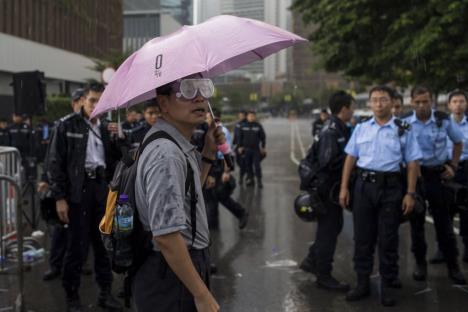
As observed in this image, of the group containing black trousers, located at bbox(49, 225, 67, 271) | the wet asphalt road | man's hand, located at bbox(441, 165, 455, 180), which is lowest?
the wet asphalt road

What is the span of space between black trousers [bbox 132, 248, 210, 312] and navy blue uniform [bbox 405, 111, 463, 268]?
12.9ft

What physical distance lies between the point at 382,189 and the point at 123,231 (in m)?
3.13

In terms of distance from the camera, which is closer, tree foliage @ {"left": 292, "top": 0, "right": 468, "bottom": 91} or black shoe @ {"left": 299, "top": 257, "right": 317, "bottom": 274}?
black shoe @ {"left": 299, "top": 257, "right": 317, "bottom": 274}

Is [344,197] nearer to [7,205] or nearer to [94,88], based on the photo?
[94,88]

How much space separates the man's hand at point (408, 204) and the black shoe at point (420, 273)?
1.09m

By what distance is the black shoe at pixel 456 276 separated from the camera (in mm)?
5441

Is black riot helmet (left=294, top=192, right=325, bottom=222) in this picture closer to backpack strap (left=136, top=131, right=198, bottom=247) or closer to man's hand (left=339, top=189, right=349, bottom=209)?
man's hand (left=339, top=189, right=349, bottom=209)

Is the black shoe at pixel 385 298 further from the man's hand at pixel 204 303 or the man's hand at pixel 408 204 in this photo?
the man's hand at pixel 204 303

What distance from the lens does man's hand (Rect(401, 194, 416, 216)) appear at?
4836 millimetres

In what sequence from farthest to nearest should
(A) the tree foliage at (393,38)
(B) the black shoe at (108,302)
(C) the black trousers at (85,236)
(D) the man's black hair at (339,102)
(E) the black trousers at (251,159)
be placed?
(E) the black trousers at (251,159)
(A) the tree foliage at (393,38)
(D) the man's black hair at (339,102)
(B) the black shoe at (108,302)
(C) the black trousers at (85,236)

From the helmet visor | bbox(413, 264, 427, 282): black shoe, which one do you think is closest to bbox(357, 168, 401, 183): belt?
bbox(413, 264, 427, 282): black shoe

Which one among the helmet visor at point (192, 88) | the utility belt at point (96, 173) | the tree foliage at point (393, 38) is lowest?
the utility belt at point (96, 173)

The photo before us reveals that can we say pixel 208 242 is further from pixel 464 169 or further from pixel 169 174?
pixel 464 169

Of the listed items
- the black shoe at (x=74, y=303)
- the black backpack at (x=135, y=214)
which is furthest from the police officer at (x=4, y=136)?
the black backpack at (x=135, y=214)
